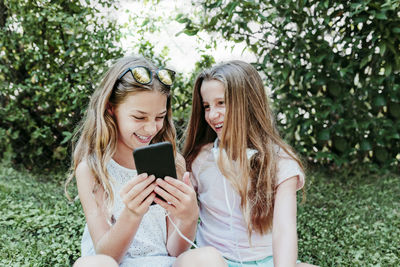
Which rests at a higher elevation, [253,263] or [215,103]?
[215,103]

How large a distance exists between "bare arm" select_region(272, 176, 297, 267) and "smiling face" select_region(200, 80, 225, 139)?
1.50 ft

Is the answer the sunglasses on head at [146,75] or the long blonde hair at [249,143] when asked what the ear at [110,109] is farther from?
the long blonde hair at [249,143]

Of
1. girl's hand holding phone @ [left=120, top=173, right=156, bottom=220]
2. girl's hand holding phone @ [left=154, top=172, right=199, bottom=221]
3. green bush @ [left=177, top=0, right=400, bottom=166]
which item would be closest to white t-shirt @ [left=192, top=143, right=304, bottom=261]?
girl's hand holding phone @ [left=154, top=172, right=199, bottom=221]

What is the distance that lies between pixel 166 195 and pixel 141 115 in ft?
1.41

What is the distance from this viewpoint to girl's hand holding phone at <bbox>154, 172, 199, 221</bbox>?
5.90 ft

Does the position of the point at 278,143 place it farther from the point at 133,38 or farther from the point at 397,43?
the point at 397,43

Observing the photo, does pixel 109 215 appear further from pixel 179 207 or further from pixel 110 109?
pixel 110 109

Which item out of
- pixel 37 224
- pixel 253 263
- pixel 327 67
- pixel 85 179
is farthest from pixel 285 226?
pixel 327 67

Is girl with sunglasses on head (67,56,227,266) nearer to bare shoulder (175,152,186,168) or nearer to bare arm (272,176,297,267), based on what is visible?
bare shoulder (175,152,186,168)

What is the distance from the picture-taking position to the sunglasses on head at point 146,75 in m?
2.05

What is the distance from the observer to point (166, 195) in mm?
1820

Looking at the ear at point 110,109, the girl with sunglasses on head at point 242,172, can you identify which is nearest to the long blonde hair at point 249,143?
the girl with sunglasses on head at point 242,172

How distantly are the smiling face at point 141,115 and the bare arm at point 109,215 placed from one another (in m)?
0.27

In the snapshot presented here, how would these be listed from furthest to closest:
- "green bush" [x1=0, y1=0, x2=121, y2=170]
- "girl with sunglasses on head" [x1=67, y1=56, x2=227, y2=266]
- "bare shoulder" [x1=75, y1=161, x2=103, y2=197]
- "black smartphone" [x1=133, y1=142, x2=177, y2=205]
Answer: "green bush" [x1=0, y1=0, x2=121, y2=170]
"bare shoulder" [x1=75, y1=161, x2=103, y2=197]
"girl with sunglasses on head" [x1=67, y1=56, x2=227, y2=266]
"black smartphone" [x1=133, y1=142, x2=177, y2=205]
